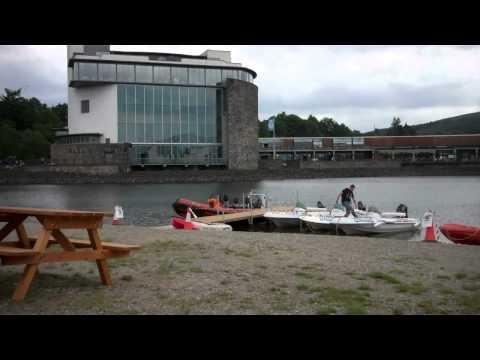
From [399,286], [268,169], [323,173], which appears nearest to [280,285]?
[399,286]

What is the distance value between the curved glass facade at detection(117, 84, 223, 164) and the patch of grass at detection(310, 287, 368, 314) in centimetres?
7759

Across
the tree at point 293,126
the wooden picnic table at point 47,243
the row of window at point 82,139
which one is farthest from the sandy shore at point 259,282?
the tree at point 293,126

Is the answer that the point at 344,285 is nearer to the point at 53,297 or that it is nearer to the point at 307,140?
the point at 53,297

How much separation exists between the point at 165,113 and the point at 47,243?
77.9 meters

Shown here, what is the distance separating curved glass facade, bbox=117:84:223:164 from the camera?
81.7m

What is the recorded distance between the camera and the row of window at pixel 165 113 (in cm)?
8150


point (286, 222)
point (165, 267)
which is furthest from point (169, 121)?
point (165, 267)

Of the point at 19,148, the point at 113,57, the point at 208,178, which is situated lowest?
the point at 208,178

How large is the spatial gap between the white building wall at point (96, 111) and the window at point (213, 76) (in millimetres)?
15223

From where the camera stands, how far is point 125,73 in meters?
81.4

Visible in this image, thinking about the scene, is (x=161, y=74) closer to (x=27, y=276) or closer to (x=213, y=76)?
(x=213, y=76)
